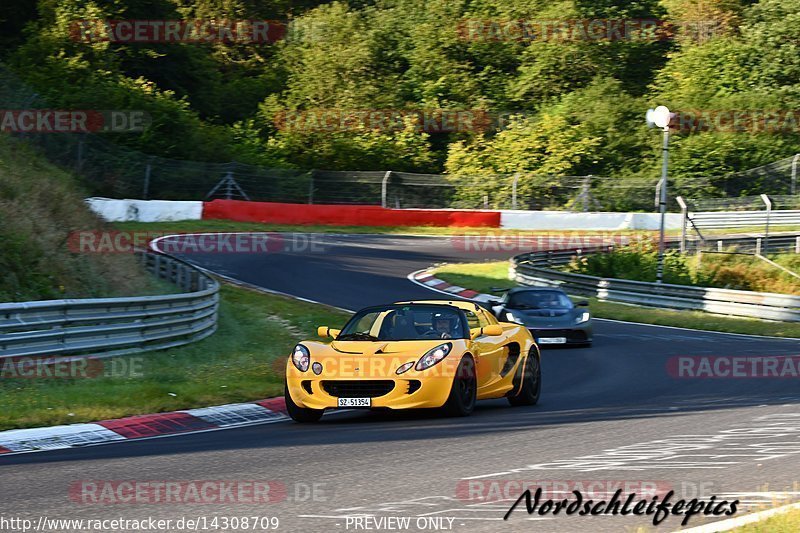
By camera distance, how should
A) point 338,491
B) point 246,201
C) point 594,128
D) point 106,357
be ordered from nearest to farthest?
point 338,491
point 106,357
point 246,201
point 594,128

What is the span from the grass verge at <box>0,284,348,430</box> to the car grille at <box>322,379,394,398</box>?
2029mm

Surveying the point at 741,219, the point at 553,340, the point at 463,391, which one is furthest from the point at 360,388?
the point at 741,219

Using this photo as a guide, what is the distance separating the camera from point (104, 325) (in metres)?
A: 15.4

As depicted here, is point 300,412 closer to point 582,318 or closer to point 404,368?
point 404,368

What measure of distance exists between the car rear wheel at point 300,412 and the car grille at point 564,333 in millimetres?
9652

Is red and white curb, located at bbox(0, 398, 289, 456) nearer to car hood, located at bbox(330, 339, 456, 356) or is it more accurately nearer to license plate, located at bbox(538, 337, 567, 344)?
car hood, located at bbox(330, 339, 456, 356)

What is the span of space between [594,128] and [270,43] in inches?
904

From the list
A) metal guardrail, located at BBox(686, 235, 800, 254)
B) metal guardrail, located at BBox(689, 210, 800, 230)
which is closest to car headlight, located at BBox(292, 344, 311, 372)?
metal guardrail, located at BBox(686, 235, 800, 254)

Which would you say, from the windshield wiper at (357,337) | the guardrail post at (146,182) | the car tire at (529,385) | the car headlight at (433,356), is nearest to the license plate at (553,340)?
the car tire at (529,385)

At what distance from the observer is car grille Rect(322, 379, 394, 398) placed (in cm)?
1146

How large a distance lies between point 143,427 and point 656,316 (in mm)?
18682

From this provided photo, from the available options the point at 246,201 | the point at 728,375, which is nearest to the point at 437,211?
the point at 246,201

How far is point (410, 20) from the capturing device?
68.9 meters

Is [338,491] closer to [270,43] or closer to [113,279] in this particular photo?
[113,279]
